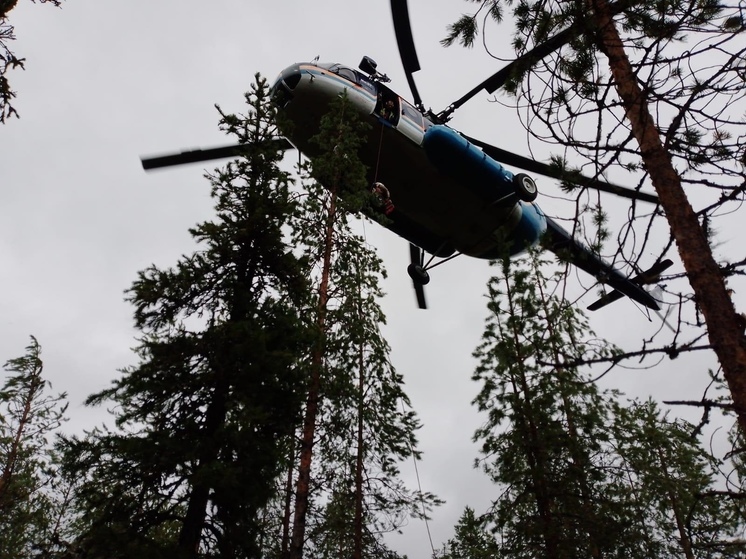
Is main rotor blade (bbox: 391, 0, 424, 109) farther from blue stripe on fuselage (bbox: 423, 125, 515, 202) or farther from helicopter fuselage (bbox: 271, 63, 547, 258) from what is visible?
blue stripe on fuselage (bbox: 423, 125, 515, 202)

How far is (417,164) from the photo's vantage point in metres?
11.2

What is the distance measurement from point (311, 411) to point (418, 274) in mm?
5681

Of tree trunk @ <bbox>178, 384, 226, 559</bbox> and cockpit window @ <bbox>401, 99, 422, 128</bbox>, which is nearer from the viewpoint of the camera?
tree trunk @ <bbox>178, 384, 226, 559</bbox>

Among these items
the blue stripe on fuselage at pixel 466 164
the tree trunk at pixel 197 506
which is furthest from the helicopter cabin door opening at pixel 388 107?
the tree trunk at pixel 197 506

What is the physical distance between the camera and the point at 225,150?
11.0 meters

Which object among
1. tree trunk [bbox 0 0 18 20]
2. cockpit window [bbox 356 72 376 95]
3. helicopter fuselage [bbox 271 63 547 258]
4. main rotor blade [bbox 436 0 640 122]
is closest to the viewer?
main rotor blade [bbox 436 0 640 122]

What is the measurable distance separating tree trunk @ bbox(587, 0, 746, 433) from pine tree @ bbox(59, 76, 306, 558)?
477cm

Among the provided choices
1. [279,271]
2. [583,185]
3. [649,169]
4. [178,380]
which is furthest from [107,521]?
[649,169]

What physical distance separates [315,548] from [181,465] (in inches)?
116

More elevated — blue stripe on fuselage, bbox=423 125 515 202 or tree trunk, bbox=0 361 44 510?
blue stripe on fuselage, bbox=423 125 515 202

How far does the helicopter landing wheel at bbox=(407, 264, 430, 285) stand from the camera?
12.6 metres

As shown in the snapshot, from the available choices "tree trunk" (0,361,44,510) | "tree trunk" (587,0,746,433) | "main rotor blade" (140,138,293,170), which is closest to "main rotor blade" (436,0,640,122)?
"tree trunk" (587,0,746,433)

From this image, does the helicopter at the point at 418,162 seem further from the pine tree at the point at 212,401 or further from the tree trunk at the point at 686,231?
the tree trunk at the point at 686,231

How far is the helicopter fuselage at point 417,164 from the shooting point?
416 inches
